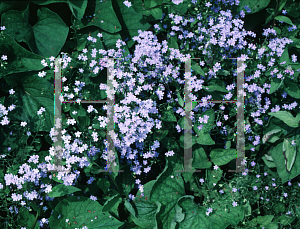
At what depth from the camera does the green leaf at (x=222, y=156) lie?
10.5 ft

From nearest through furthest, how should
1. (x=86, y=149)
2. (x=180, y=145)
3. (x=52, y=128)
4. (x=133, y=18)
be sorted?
(x=86, y=149), (x=52, y=128), (x=180, y=145), (x=133, y=18)

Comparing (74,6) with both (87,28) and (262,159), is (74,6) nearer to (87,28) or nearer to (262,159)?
(87,28)

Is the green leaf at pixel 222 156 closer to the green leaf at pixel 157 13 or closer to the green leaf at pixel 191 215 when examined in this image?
the green leaf at pixel 191 215

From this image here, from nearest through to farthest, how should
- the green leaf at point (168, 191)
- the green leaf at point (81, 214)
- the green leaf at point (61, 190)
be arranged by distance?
the green leaf at point (61, 190), the green leaf at point (81, 214), the green leaf at point (168, 191)

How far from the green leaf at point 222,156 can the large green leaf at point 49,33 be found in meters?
1.97

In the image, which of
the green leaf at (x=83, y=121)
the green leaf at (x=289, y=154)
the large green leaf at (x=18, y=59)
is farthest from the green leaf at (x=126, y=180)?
the green leaf at (x=289, y=154)

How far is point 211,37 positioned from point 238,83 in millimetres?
572

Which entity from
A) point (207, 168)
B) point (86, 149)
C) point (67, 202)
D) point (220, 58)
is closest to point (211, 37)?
point (220, 58)

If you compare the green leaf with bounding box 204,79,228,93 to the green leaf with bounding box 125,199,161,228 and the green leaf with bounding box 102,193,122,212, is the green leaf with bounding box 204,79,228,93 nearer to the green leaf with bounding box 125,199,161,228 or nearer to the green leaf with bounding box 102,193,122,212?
the green leaf with bounding box 125,199,161,228

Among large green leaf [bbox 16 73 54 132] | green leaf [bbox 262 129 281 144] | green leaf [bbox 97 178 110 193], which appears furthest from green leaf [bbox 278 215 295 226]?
large green leaf [bbox 16 73 54 132]

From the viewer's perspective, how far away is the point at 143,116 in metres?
2.78

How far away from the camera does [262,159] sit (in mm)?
3688

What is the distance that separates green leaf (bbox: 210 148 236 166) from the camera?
3197mm

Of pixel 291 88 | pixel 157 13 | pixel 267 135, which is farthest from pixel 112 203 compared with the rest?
pixel 291 88
